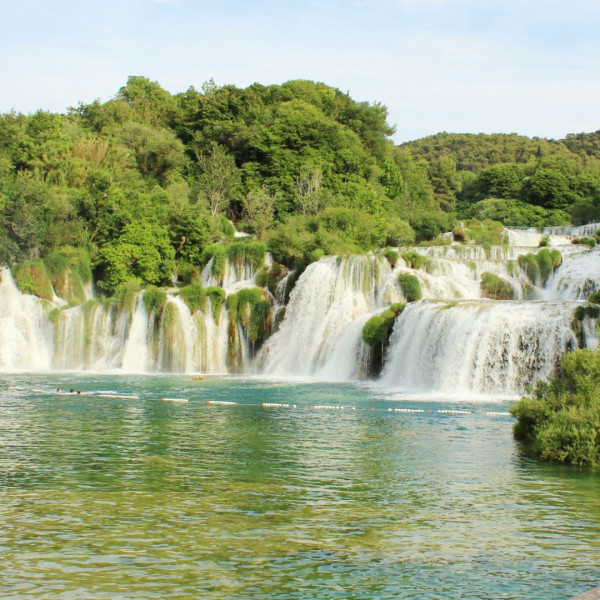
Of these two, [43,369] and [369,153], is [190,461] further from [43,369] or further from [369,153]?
[369,153]

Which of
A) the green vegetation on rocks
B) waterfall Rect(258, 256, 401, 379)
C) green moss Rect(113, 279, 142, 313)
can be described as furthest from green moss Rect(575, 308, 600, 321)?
green moss Rect(113, 279, 142, 313)

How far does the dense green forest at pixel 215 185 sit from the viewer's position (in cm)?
4878

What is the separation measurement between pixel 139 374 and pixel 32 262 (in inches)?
443

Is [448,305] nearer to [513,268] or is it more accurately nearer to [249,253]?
[513,268]

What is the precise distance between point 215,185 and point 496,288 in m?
26.5

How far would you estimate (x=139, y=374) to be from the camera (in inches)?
1566

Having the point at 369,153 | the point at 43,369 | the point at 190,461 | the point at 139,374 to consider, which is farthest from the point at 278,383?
the point at 369,153

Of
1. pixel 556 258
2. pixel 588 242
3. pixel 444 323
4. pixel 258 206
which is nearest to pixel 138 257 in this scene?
pixel 258 206

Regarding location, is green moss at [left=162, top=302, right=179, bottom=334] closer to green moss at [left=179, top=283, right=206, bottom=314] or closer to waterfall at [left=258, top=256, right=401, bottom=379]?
green moss at [left=179, top=283, right=206, bottom=314]

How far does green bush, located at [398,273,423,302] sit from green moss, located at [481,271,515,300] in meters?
3.21

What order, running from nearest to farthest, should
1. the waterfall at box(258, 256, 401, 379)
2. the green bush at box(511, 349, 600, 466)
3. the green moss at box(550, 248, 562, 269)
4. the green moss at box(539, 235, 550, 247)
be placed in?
the green bush at box(511, 349, 600, 466) < the waterfall at box(258, 256, 401, 379) < the green moss at box(550, 248, 562, 269) < the green moss at box(539, 235, 550, 247)

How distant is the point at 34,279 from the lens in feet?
151

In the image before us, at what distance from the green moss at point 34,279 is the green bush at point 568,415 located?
105ft

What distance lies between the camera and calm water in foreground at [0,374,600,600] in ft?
35.1
